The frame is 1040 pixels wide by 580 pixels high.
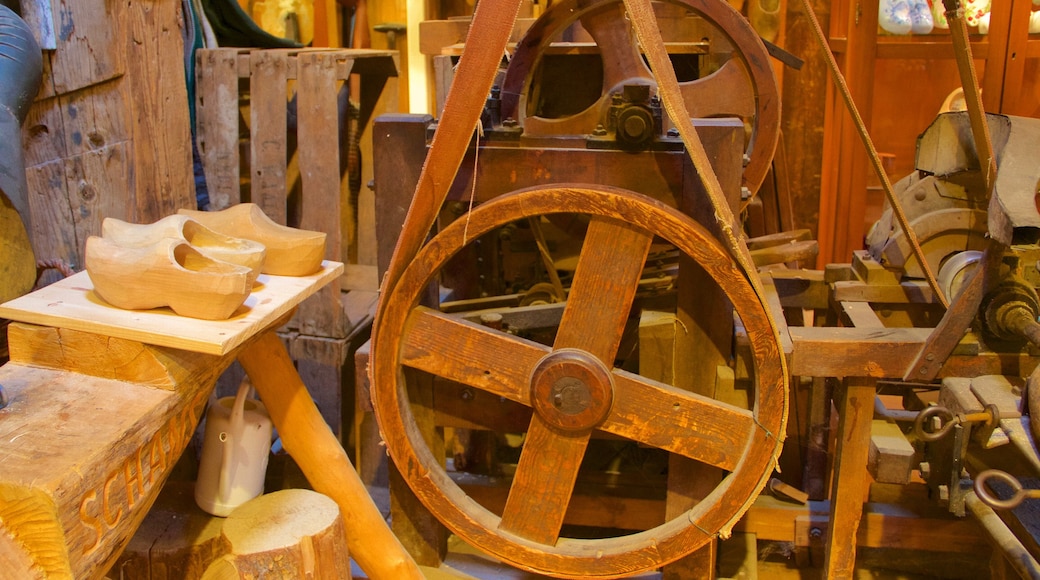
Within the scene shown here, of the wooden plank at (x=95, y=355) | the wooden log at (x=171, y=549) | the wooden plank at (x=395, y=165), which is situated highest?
the wooden plank at (x=395, y=165)

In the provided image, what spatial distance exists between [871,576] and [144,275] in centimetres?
247

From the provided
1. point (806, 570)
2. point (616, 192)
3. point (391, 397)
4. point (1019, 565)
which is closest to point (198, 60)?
point (391, 397)

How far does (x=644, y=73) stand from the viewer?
2.83 metres

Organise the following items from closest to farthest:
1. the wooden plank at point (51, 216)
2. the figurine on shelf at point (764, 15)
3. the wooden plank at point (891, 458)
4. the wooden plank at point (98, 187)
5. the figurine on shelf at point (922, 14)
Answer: the wooden plank at point (891, 458)
the wooden plank at point (51, 216)
the wooden plank at point (98, 187)
the figurine on shelf at point (922, 14)
the figurine on shelf at point (764, 15)

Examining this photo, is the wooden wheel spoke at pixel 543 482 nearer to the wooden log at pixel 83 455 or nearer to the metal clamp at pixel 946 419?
the wooden log at pixel 83 455

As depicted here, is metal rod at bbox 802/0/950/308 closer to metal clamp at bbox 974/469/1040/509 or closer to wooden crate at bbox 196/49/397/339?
metal clamp at bbox 974/469/1040/509

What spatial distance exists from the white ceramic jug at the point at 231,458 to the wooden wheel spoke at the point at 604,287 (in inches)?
35.6

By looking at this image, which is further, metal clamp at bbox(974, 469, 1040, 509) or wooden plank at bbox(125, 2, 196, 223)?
wooden plank at bbox(125, 2, 196, 223)

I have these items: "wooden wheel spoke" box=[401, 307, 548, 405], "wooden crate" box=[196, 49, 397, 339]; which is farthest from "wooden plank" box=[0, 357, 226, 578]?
"wooden crate" box=[196, 49, 397, 339]

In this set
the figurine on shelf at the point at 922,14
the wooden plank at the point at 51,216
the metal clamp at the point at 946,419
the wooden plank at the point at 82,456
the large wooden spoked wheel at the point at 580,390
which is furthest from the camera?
the figurine on shelf at the point at 922,14

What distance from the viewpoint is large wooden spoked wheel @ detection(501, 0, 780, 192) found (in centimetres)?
276

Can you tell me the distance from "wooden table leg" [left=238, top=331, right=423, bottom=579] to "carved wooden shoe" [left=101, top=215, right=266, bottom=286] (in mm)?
353

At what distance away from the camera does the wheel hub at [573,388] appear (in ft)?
7.07

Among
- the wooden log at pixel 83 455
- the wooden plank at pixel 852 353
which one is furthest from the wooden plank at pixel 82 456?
the wooden plank at pixel 852 353
